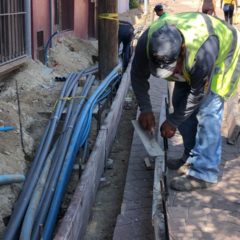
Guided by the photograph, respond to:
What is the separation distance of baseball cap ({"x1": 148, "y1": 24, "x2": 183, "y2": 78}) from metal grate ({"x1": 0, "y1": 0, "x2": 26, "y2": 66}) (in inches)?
155

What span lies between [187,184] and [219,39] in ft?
4.32

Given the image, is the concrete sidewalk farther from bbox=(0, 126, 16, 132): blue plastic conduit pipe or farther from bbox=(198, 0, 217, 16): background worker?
bbox=(198, 0, 217, 16): background worker

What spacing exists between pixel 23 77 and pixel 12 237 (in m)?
4.39

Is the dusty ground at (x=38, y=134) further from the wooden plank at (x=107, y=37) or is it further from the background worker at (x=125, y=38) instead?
the background worker at (x=125, y=38)

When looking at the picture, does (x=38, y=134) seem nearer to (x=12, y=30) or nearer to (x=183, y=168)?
(x=183, y=168)

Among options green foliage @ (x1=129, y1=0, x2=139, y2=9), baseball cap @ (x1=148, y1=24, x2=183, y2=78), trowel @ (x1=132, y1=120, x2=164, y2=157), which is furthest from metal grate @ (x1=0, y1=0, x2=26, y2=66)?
green foliage @ (x1=129, y1=0, x2=139, y2=9)

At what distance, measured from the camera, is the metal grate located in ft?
23.9

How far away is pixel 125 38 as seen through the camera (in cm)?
962

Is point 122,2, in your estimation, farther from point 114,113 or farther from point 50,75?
point 114,113

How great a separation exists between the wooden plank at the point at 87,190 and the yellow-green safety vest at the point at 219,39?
1.18m

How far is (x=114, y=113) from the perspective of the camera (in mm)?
6047

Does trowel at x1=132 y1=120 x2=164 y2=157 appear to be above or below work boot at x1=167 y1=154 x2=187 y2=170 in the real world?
above

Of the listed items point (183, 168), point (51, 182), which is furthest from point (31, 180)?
point (183, 168)

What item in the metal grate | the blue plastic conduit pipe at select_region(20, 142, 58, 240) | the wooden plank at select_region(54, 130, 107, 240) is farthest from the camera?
the metal grate
